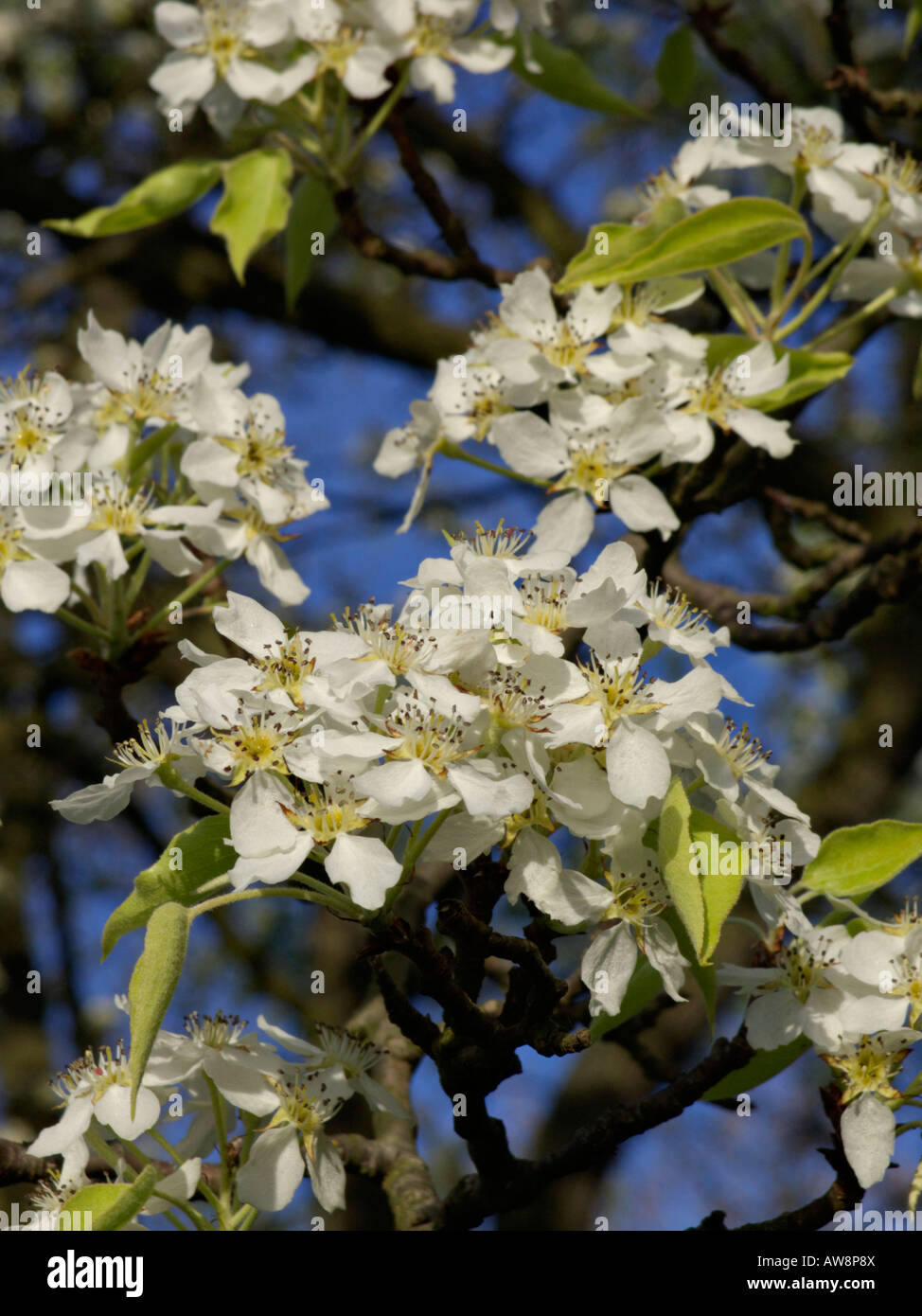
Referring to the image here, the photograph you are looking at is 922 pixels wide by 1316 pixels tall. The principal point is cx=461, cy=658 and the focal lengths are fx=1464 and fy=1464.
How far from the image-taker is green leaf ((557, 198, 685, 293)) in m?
1.94

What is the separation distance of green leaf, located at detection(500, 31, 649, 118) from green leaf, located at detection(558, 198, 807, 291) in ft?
2.53

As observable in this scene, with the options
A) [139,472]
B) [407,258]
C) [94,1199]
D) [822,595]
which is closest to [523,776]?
[94,1199]

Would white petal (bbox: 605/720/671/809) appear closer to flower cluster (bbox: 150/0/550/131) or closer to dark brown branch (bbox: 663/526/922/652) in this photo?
dark brown branch (bbox: 663/526/922/652)

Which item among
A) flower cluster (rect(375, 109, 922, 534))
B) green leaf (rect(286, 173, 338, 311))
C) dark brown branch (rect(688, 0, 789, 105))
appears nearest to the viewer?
flower cluster (rect(375, 109, 922, 534))

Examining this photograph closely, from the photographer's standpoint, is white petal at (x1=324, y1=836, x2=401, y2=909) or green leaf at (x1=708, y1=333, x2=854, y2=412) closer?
white petal at (x1=324, y1=836, x2=401, y2=909)

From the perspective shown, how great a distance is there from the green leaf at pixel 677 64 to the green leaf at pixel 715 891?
82.3 inches

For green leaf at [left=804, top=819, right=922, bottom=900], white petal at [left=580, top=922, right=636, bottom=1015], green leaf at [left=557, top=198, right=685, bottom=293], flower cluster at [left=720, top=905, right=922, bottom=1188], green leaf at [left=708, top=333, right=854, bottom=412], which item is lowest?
flower cluster at [left=720, top=905, right=922, bottom=1188]

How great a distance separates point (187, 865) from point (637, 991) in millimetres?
515

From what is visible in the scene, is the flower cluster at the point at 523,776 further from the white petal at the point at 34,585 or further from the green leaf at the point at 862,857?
the white petal at the point at 34,585

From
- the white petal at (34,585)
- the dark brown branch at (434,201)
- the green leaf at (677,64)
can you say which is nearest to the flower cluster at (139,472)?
the white petal at (34,585)

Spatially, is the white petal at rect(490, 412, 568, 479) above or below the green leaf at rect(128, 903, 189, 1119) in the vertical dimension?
above

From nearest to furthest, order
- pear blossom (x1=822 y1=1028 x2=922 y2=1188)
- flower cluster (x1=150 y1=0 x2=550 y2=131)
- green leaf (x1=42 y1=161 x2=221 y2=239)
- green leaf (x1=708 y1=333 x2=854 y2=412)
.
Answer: pear blossom (x1=822 y1=1028 x2=922 y2=1188), green leaf (x1=708 y1=333 x2=854 y2=412), flower cluster (x1=150 y1=0 x2=550 y2=131), green leaf (x1=42 y1=161 x2=221 y2=239)

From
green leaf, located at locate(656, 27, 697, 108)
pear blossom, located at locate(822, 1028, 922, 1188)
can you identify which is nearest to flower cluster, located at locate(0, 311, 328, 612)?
pear blossom, located at locate(822, 1028, 922, 1188)

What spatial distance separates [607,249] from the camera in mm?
1960
